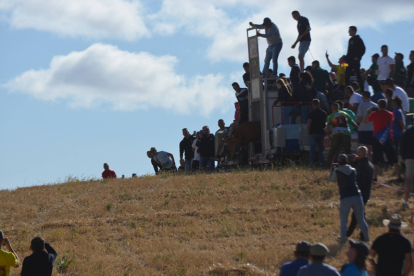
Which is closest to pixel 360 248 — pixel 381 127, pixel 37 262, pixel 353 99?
pixel 37 262

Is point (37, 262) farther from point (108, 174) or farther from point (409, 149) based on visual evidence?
point (108, 174)

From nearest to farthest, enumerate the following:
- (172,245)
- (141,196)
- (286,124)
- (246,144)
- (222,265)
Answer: (222,265), (172,245), (141,196), (286,124), (246,144)

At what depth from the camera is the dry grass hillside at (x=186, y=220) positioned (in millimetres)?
9891

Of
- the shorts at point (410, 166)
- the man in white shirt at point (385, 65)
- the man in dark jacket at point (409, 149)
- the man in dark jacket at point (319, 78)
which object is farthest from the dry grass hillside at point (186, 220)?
the man in white shirt at point (385, 65)

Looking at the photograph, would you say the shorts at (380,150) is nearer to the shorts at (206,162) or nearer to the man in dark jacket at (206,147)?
the man in dark jacket at (206,147)

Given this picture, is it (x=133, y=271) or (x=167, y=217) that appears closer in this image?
(x=133, y=271)

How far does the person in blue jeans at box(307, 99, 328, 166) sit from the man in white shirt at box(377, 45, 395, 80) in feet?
12.0

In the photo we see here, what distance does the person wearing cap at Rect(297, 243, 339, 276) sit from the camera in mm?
5375

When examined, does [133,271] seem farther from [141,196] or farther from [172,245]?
[141,196]

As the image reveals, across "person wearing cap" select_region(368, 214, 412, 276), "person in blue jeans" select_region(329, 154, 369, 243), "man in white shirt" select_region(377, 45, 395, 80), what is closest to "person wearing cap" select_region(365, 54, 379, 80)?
"man in white shirt" select_region(377, 45, 395, 80)

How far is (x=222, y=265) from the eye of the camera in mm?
9336

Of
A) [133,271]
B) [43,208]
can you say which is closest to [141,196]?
[43,208]

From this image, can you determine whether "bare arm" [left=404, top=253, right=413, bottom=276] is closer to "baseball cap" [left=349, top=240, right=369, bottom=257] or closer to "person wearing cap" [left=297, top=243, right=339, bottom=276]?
"baseball cap" [left=349, top=240, right=369, bottom=257]

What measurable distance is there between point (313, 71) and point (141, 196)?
660cm
